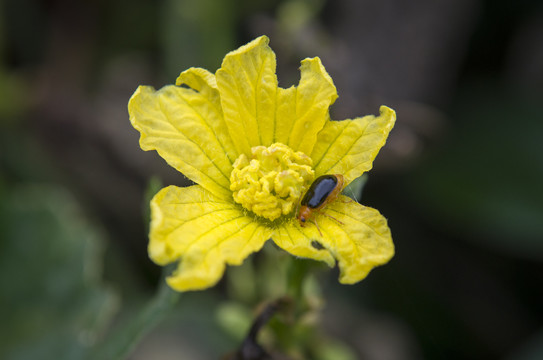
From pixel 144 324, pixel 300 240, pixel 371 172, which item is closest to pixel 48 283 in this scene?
pixel 144 324

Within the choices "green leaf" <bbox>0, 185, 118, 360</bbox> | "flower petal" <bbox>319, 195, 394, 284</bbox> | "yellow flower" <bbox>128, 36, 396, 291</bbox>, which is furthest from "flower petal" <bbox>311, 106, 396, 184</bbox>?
"green leaf" <bbox>0, 185, 118, 360</bbox>

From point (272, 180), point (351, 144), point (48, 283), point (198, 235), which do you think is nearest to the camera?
point (198, 235)

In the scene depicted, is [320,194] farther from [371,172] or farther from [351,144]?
[371,172]

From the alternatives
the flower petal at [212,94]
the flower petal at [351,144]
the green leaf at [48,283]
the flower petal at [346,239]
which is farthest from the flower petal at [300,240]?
the green leaf at [48,283]

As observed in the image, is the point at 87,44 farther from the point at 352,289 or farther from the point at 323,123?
the point at 323,123

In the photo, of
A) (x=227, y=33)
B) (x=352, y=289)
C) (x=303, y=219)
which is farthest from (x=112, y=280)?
(x=303, y=219)

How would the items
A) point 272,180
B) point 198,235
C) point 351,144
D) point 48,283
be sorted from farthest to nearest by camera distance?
1. point 48,283
2. point 272,180
3. point 351,144
4. point 198,235
